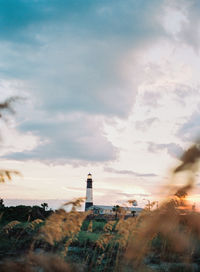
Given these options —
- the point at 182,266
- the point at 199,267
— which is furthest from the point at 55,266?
the point at 199,267

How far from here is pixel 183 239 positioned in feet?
17.1

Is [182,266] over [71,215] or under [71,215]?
under

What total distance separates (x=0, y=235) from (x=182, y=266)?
5.39m

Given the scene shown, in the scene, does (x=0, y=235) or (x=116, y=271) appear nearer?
(x=116, y=271)

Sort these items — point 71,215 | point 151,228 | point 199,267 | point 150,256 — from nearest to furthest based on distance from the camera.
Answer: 1. point 151,228
2. point 71,215
3. point 199,267
4. point 150,256

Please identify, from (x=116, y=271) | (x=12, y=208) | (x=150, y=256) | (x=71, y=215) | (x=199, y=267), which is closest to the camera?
(x=71, y=215)

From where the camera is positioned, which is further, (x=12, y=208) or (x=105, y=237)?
(x=12, y=208)

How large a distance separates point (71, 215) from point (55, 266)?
0.99 m

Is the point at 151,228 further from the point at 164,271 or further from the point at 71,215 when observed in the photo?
the point at 164,271

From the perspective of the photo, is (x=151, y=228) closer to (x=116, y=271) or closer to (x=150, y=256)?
(x=116, y=271)

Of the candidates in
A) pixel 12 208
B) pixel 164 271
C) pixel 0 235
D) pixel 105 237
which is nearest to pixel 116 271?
pixel 105 237

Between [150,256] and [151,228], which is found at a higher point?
[151,228]

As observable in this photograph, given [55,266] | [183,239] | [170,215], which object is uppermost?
[170,215]

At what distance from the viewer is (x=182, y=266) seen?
7.06 meters
